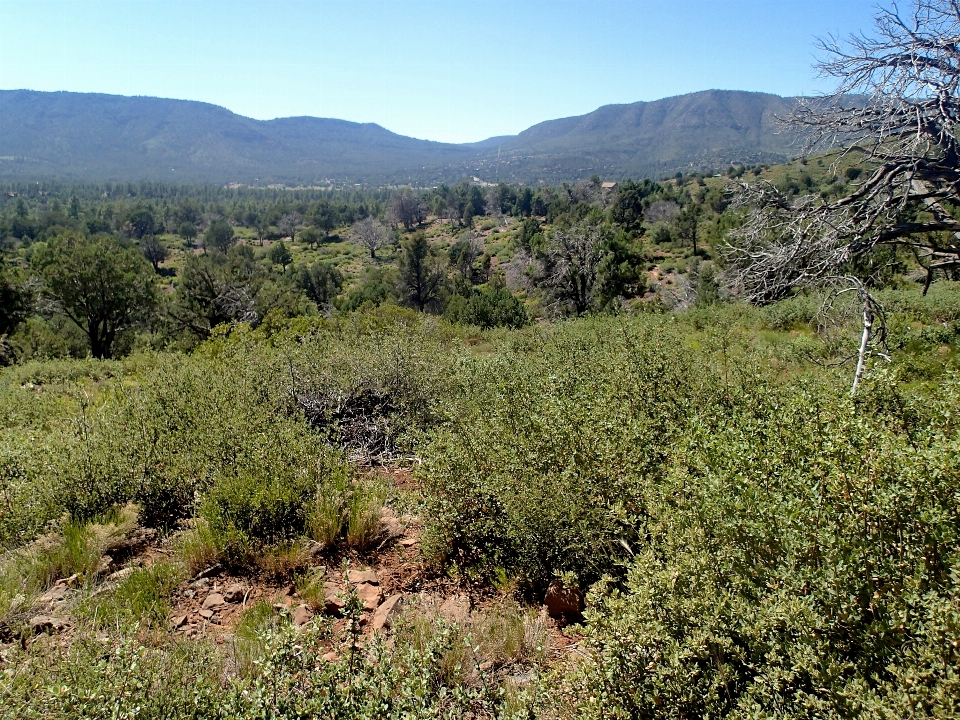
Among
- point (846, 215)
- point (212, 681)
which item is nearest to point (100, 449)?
A: point (212, 681)

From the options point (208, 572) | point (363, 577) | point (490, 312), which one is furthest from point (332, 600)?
point (490, 312)

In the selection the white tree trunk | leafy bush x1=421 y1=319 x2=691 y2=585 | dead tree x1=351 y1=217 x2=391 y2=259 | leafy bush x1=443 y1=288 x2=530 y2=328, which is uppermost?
the white tree trunk

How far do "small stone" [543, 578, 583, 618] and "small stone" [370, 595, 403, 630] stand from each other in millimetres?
970

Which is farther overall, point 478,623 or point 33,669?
point 478,623

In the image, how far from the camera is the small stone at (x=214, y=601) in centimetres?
354

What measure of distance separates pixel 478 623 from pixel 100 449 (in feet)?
12.4

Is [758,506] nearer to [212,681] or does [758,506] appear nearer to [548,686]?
[548,686]

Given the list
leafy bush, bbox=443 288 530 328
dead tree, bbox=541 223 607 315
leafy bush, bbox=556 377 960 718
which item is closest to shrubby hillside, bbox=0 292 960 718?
leafy bush, bbox=556 377 960 718

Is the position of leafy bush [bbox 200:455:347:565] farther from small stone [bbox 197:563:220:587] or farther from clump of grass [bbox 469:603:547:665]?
clump of grass [bbox 469:603:547:665]

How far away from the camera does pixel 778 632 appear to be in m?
2.10

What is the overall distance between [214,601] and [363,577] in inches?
39.2

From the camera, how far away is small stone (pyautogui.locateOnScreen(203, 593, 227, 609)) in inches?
139

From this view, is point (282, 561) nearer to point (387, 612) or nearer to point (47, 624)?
point (387, 612)

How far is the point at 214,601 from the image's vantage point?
11.7 feet
